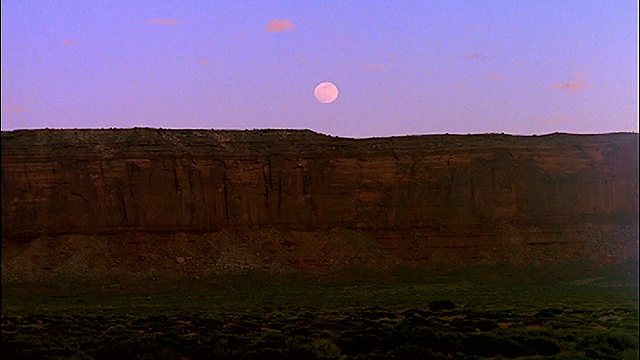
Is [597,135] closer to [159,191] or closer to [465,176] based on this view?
[465,176]

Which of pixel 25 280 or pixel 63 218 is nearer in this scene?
pixel 25 280

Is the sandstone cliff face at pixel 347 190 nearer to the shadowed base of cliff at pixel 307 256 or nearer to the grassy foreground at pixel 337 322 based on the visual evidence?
the shadowed base of cliff at pixel 307 256

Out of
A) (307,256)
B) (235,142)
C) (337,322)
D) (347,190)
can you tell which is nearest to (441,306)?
(337,322)

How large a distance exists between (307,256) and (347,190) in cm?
554

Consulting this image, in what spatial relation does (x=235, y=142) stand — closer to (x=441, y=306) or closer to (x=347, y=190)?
(x=347, y=190)

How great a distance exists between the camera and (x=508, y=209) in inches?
2044

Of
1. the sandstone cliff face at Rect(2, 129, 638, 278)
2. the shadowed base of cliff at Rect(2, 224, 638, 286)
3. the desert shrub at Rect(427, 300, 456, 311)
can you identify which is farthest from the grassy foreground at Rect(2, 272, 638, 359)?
the sandstone cliff face at Rect(2, 129, 638, 278)

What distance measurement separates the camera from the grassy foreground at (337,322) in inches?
738

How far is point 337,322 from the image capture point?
2495 cm

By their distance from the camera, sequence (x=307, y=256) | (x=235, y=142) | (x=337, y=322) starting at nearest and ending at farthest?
(x=337, y=322) < (x=307, y=256) < (x=235, y=142)

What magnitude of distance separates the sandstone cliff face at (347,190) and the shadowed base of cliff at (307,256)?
0.27 meters

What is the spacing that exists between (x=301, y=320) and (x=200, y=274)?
22.5m

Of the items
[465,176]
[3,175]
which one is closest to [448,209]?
[465,176]

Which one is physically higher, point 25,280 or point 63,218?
point 63,218
